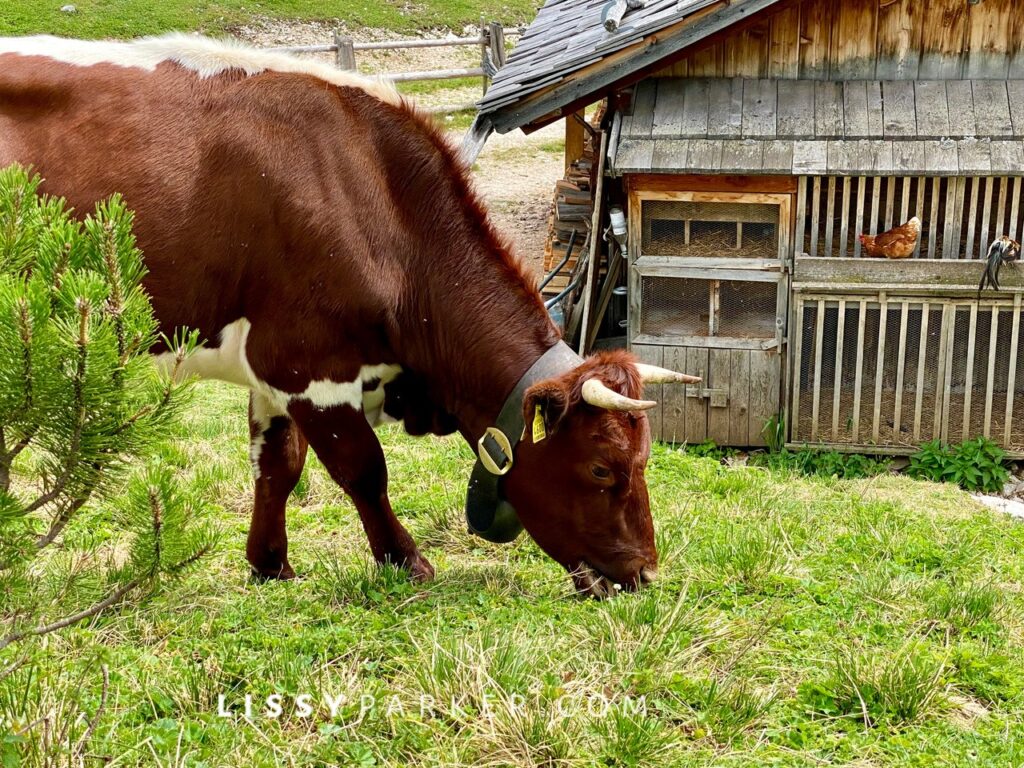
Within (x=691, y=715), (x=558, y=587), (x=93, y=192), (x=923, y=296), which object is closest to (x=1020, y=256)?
(x=923, y=296)

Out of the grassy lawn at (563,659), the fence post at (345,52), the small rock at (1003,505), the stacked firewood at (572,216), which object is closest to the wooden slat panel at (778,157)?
the stacked firewood at (572,216)

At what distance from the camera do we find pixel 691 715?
4207 mm

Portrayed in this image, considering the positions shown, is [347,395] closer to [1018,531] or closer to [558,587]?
[558,587]

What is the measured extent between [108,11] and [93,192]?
25.6 meters

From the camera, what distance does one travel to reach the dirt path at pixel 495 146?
62.0 ft

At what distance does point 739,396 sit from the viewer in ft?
33.2

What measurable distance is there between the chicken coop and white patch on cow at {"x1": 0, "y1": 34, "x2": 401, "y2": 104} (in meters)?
4.20

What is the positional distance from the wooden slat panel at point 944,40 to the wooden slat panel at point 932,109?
12cm

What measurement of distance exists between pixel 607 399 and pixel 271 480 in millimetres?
1919

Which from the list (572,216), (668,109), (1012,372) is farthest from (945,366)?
(572,216)

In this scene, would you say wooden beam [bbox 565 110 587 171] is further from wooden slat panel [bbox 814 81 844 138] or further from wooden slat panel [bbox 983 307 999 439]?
wooden slat panel [bbox 983 307 999 439]

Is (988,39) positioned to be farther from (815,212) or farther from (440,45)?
(440,45)

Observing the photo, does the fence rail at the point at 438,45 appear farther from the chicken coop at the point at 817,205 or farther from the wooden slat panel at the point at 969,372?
the wooden slat panel at the point at 969,372

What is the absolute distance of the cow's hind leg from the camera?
582 cm
